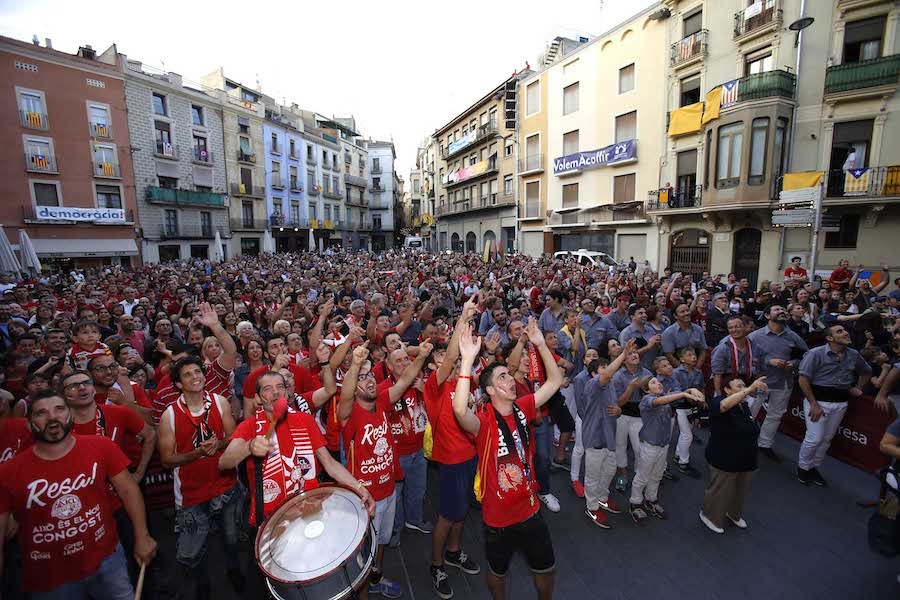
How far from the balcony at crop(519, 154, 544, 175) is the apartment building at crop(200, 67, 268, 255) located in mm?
21860

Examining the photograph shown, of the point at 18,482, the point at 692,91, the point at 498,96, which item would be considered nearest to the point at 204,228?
the point at 498,96

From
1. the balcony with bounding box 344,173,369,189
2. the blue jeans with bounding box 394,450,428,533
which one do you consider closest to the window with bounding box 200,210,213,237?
the balcony with bounding box 344,173,369,189

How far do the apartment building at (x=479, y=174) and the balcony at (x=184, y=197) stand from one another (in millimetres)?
19885

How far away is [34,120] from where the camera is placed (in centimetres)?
2322

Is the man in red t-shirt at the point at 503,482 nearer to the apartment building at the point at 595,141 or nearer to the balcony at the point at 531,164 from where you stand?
the apartment building at the point at 595,141

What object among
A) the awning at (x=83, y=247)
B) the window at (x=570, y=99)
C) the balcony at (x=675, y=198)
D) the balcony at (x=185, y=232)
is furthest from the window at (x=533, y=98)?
the awning at (x=83, y=247)

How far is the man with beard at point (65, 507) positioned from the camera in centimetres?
247

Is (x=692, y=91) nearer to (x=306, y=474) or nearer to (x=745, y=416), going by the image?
(x=745, y=416)

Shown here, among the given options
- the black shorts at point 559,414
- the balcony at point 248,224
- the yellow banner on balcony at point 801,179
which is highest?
the yellow banner on balcony at point 801,179

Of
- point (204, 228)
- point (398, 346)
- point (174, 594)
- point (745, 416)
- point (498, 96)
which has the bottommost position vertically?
point (174, 594)

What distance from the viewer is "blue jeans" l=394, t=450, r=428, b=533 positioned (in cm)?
385

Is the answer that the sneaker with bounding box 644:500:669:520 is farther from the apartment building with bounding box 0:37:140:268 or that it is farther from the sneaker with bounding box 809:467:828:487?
the apartment building with bounding box 0:37:140:268

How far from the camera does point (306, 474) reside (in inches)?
112

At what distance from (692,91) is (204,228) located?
32.2 m
